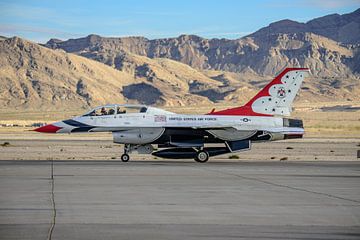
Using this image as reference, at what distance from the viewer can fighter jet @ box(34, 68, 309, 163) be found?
105 feet

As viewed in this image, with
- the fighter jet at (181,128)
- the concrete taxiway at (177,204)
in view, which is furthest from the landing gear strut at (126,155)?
the concrete taxiway at (177,204)

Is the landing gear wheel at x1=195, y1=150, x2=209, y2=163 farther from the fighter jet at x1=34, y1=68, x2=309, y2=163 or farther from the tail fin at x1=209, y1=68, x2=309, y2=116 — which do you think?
the tail fin at x1=209, y1=68, x2=309, y2=116

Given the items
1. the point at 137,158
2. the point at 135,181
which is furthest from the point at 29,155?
the point at 135,181

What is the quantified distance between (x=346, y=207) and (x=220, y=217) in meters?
3.26

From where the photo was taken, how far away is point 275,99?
33531 mm

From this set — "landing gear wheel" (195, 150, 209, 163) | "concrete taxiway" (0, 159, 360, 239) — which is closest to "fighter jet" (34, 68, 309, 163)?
"landing gear wheel" (195, 150, 209, 163)

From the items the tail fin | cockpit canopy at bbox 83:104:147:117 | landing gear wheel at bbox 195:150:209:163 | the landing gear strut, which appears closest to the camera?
the landing gear strut

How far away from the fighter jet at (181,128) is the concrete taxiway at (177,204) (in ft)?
19.4

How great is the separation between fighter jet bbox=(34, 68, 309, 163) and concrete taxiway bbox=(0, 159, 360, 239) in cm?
590

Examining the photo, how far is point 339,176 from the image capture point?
80.7 ft

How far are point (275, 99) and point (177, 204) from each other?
59.6 ft

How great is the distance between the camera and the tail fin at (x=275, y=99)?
1309 inches

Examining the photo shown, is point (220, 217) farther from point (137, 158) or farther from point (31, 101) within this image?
point (31, 101)

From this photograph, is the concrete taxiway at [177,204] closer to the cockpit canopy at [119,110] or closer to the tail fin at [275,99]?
the cockpit canopy at [119,110]
